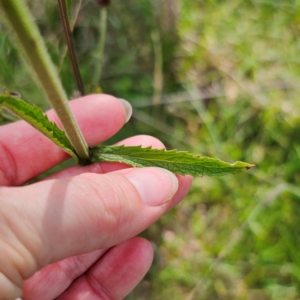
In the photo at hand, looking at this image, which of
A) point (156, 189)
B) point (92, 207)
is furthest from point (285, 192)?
point (92, 207)

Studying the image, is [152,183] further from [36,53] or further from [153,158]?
[36,53]

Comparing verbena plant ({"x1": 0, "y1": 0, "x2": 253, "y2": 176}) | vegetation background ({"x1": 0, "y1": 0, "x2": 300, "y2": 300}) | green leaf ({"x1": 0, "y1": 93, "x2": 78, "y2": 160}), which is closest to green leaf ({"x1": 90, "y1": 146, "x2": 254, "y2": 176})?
verbena plant ({"x1": 0, "y1": 0, "x2": 253, "y2": 176})

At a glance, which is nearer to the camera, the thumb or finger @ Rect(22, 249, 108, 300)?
the thumb

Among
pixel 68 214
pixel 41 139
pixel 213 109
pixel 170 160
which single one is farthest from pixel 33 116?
pixel 213 109

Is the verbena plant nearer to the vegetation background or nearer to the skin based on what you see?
the skin

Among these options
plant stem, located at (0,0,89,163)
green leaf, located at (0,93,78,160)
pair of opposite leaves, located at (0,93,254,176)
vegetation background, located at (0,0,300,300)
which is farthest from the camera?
vegetation background, located at (0,0,300,300)

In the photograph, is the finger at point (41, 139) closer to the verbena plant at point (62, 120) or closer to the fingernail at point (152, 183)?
the verbena plant at point (62, 120)

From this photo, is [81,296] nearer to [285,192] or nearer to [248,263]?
[248,263]

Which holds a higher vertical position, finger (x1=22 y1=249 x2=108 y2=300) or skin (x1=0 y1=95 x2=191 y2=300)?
skin (x1=0 y1=95 x2=191 y2=300)
